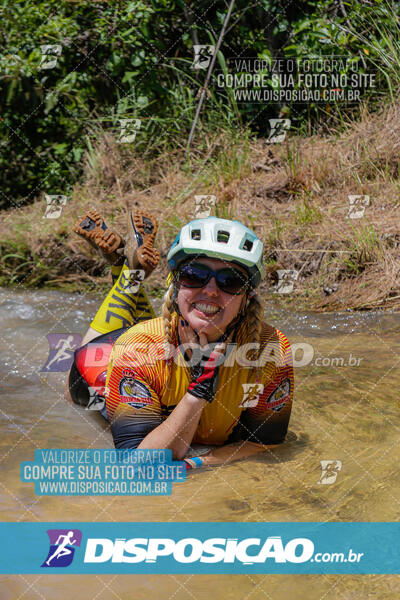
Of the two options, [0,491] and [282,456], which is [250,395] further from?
[0,491]

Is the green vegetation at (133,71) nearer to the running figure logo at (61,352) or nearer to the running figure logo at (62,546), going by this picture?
the running figure logo at (61,352)

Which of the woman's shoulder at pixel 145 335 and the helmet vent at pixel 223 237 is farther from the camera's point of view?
the woman's shoulder at pixel 145 335

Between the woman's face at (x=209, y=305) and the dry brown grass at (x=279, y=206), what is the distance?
3398 mm

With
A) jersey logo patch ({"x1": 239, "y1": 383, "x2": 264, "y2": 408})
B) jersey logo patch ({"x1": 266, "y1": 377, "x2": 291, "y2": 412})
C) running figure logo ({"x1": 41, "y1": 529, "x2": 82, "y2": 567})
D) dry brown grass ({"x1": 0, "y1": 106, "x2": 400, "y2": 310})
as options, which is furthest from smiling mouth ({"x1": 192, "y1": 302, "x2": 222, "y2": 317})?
dry brown grass ({"x1": 0, "y1": 106, "x2": 400, "y2": 310})

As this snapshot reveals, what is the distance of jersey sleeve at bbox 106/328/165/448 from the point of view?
3541 mm

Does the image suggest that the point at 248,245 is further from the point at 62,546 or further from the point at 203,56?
the point at 203,56

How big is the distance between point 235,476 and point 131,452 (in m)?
0.56

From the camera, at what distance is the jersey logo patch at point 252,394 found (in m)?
3.69

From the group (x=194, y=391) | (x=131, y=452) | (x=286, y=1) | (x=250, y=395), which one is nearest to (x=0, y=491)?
(x=131, y=452)

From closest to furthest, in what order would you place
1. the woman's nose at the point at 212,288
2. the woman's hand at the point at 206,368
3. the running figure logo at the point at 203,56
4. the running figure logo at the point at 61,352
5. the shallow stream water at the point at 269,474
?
the shallow stream water at the point at 269,474, the woman's hand at the point at 206,368, the woman's nose at the point at 212,288, the running figure logo at the point at 61,352, the running figure logo at the point at 203,56

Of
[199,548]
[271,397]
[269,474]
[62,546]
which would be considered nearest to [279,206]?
[271,397]

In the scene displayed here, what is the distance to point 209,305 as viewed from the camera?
11.4 ft

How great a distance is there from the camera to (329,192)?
816 cm

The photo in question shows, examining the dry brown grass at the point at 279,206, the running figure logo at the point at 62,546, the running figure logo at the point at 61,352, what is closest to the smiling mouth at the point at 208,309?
the running figure logo at the point at 62,546
